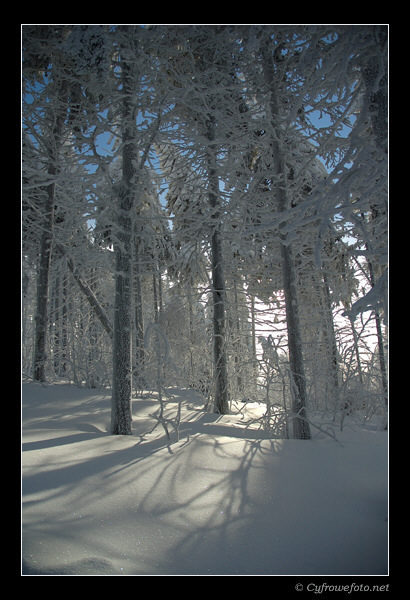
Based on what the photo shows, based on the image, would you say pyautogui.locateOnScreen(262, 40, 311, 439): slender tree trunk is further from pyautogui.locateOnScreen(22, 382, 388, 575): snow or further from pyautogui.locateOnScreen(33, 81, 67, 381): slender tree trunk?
pyautogui.locateOnScreen(33, 81, 67, 381): slender tree trunk

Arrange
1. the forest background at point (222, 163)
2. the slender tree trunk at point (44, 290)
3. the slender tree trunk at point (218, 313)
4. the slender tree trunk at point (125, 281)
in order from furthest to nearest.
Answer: the slender tree trunk at point (44, 290) < the slender tree trunk at point (218, 313) < the slender tree trunk at point (125, 281) < the forest background at point (222, 163)

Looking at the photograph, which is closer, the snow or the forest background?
the snow

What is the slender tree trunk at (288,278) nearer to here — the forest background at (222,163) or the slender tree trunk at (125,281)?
the forest background at (222,163)

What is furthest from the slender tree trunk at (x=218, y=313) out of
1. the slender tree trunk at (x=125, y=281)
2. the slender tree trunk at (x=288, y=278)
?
the slender tree trunk at (x=125, y=281)

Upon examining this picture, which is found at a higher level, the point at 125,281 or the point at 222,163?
the point at 222,163

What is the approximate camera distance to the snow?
204 centimetres

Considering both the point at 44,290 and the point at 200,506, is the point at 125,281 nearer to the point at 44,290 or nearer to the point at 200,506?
the point at 200,506

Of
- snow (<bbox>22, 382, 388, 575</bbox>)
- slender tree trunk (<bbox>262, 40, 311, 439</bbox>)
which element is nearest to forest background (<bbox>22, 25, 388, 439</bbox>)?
slender tree trunk (<bbox>262, 40, 311, 439</bbox>)

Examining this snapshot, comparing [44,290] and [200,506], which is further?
[44,290]

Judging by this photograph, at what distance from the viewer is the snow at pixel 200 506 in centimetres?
204

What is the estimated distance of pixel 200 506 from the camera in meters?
2.64

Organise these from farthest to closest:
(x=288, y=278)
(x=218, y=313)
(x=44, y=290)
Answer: (x=44, y=290)
(x=218, y=313)
(x=288, y=278)

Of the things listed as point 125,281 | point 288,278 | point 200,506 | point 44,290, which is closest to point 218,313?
point 288,278


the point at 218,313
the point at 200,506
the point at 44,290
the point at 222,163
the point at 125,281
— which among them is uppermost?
the point at 222,163
